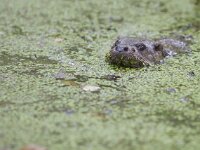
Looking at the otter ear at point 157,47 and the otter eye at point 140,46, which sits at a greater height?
the otter eye at point 140,46

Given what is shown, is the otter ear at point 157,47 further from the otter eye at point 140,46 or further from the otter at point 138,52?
the otter eye at point 140,46

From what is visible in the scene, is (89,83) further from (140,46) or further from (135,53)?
(140,46)

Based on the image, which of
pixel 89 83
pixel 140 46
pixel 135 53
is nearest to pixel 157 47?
pixel 140 46

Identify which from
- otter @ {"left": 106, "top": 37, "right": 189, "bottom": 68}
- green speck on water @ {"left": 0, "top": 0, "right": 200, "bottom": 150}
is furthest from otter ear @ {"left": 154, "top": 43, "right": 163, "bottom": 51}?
green speck on water @ {"left": 0, "top": 0, "right": 200, "bottom": 150}

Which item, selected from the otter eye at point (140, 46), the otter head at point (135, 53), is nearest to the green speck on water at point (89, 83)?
the otter head at point (135, 53)

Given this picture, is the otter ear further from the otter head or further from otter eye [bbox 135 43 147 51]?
otter eye [bbox 135 43 147 51]
